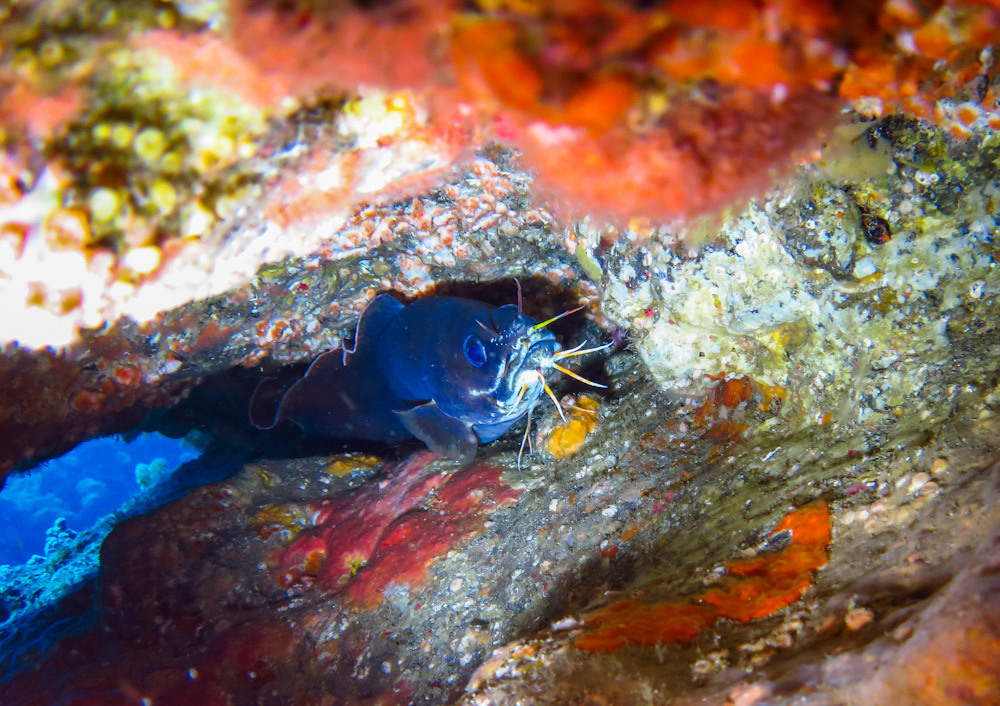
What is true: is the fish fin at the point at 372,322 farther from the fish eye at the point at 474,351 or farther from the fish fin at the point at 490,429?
the fish fin at the point at 490,429

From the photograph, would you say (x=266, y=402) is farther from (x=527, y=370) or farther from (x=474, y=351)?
(x=527, y=370)

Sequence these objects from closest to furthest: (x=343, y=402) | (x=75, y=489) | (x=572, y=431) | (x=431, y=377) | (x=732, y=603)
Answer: (x=732, y=603) < (x=572, y=431) < (x=431, y=377) < (x=343, y=402) < (x=75, y=489)

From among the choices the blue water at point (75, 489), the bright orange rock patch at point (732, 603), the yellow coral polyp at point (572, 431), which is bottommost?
the bright orange rock patch at point (732, 603)

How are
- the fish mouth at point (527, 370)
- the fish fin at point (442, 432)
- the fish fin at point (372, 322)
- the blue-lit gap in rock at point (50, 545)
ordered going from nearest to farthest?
the fish mouth at point (527, 370) < the fish fin at point (442, 432) < the fish fin at point (372, 322) < the blue-lit gap in rock at point (50, 545)

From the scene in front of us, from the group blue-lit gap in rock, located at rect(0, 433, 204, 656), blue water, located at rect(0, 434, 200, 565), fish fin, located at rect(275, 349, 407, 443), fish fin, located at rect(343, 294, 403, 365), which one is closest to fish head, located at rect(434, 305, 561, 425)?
fish fin, located at rect(343, 294, 403, 365)

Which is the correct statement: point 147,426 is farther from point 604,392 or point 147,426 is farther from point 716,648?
point 716,648

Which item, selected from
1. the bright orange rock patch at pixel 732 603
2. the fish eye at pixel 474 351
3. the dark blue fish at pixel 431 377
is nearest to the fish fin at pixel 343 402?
the dark blue fish at pixel 431 377

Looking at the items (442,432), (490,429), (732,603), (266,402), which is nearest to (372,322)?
(442,432)

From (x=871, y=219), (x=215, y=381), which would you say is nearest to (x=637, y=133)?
(x=871, y=219)
